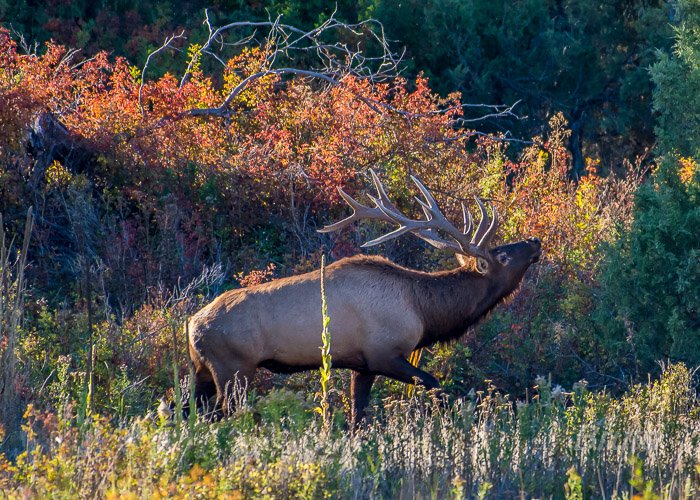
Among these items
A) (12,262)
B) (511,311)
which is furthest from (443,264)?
(12,262)

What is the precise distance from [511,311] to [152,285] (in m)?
3.36

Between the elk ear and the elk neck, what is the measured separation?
0.05 metres

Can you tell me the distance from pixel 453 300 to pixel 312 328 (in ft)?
4.34

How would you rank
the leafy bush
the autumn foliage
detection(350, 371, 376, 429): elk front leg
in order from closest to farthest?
detection(350, 371, 376, 429): elk front leg, the leafy bush, the autumn foliage

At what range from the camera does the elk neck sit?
9008mm

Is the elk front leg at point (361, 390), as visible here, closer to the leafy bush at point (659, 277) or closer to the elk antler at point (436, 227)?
the elk antler at point (436, 227)

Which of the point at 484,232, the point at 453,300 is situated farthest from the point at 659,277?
the point at 453,300

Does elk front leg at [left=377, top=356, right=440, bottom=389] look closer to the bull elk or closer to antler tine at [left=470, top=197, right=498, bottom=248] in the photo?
the bull elk

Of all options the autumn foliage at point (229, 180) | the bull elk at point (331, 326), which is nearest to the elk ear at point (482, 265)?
the bull elk at point (331, 326)

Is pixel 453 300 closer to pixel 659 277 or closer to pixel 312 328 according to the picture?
pixel 312 328

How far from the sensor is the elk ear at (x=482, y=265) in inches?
367

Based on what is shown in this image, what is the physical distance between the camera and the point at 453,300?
913 centimetres

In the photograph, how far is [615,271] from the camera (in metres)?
9.87

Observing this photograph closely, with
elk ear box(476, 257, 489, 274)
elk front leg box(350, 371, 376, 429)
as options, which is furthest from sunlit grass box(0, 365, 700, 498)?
elk ear box(476, 257, 489, 274)
